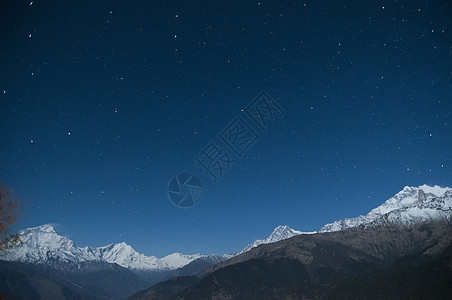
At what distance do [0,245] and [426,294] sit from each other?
186795mm

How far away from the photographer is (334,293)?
18338cm

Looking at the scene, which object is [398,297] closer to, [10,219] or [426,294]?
[426,294]

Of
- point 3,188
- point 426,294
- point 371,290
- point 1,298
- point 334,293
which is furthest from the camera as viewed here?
point 334,293

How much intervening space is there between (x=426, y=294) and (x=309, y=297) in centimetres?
7301

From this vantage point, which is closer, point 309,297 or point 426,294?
point 426,294

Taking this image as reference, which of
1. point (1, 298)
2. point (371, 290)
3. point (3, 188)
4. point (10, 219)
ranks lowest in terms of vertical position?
point (371, 290)

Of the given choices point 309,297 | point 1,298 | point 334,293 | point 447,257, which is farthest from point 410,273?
point 1,298

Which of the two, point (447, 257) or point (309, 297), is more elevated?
point (309, 297)

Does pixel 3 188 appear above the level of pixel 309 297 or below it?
above

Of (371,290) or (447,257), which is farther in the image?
(447,257)

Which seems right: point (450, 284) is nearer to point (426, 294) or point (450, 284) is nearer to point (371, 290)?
point (426, 294)

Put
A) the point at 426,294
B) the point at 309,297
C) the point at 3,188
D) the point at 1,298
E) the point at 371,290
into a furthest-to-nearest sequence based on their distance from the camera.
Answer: the point at 309,297, the point at 371,290, the point at 426,294, the point at 3,188, the point at 1,298

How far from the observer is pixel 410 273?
7190 inches

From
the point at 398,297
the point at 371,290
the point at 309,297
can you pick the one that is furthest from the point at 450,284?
the point at 309,297
